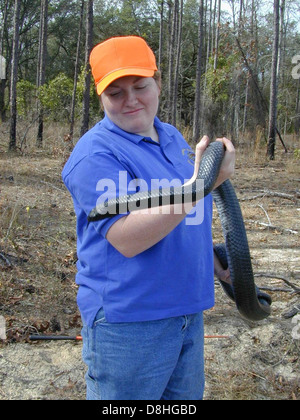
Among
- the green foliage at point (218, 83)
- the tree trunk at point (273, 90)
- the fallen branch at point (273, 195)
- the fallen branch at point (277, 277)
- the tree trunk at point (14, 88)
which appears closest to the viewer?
the fallen branch at point (277, 277)

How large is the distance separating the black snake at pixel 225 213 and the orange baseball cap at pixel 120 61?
0.33 metres

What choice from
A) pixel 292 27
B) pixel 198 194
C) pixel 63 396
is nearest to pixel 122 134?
pixel 198 194

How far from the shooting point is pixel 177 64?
19562 millimetres

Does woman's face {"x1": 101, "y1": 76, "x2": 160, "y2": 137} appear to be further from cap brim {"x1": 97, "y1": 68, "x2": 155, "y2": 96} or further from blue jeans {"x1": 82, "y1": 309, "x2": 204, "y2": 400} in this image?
blue jeans {"x1": 82, "y1": 309, "x2": 204, "y2": 400}

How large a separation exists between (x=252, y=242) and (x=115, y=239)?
4.54 meters

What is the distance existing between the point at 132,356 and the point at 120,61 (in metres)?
0.90

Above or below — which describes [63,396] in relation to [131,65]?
below

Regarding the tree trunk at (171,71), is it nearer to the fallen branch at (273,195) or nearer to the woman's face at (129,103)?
the fallen branch at (273,195)

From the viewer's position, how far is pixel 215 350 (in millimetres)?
3166

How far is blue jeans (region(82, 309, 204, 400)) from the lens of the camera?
4.72 ft

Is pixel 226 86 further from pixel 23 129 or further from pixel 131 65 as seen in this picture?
pixel 131 65

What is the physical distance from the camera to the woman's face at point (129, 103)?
151 centimetres

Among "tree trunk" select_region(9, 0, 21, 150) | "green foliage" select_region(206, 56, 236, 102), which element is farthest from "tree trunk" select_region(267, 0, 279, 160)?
"tree trunk" select_region(9, 0, 21, 150)

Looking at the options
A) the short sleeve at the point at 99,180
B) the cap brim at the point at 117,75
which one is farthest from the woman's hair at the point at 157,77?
the short sleeve at the point at 99,180
